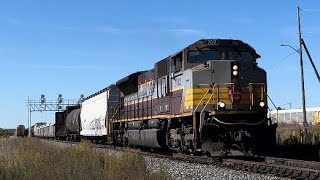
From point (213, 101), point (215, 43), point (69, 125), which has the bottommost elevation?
point (69, 125)

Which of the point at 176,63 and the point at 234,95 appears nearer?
the point at 234,95

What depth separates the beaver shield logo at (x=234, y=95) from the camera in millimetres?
14297

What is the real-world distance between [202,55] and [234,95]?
1.81 meters

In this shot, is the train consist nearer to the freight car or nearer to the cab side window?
the cab side window

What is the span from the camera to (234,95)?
14.3 meters

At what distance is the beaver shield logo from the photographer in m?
14.3

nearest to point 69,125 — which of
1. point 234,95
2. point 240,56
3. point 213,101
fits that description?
point 240,56

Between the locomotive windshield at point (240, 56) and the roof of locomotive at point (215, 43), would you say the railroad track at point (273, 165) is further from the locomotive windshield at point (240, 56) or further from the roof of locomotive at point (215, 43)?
the roof of locomotive at point (215, 43)

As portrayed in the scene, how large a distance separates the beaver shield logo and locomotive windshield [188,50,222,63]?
1370mm

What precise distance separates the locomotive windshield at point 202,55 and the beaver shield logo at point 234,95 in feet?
4.49

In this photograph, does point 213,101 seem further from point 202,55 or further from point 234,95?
point 202,55

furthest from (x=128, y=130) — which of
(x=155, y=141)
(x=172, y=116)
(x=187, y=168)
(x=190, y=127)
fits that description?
(x=187, y=168)

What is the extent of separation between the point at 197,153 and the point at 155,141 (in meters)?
2.66

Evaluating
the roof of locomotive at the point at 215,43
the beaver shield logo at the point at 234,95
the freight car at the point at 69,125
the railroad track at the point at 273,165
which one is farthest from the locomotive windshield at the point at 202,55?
the freight car at the point at 69,125
